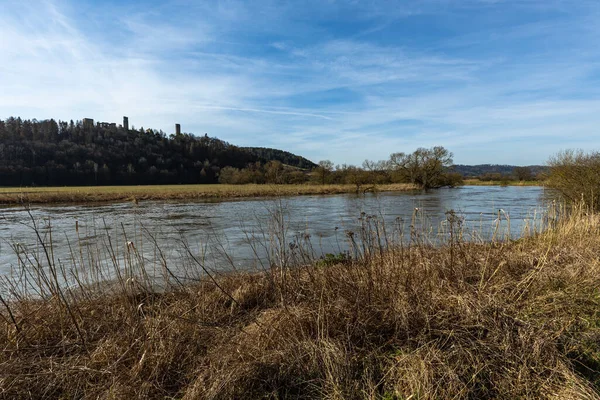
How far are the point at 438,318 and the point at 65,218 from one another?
70.5 feet

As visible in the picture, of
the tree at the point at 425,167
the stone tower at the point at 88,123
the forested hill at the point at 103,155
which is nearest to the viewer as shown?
the tree at the point at 425,167

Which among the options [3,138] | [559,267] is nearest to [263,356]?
[559,267]

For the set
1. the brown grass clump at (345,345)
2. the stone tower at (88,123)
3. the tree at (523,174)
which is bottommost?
the brown grass clump at (345,345)

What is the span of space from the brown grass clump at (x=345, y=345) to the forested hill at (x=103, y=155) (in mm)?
67942

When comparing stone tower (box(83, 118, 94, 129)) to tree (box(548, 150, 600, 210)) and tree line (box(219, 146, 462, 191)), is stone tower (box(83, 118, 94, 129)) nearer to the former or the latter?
tree line (box(219, 146, 462, 191))

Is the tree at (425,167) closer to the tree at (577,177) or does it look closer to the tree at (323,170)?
the tree at (323,170)

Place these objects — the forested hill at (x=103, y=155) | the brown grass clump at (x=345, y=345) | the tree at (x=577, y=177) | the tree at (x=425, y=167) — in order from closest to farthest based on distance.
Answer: the brown grass clump at (x=345, y=345) → the tree at (x=577, y=177) → the tree at (x=425, y=167) → the forested hill at (x=103, y=155)

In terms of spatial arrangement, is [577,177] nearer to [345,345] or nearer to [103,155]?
[345,345]

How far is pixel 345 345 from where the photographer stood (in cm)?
302

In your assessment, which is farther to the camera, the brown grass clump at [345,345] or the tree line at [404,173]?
the tree line at [404,173]

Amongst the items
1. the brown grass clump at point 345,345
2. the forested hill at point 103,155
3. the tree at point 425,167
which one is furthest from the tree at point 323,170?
the brown grass clump at point 345,345

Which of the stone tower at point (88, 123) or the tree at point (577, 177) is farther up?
the stone tower at point (88, 123)

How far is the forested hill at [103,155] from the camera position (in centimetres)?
7856

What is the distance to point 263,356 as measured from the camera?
2.85 meters
